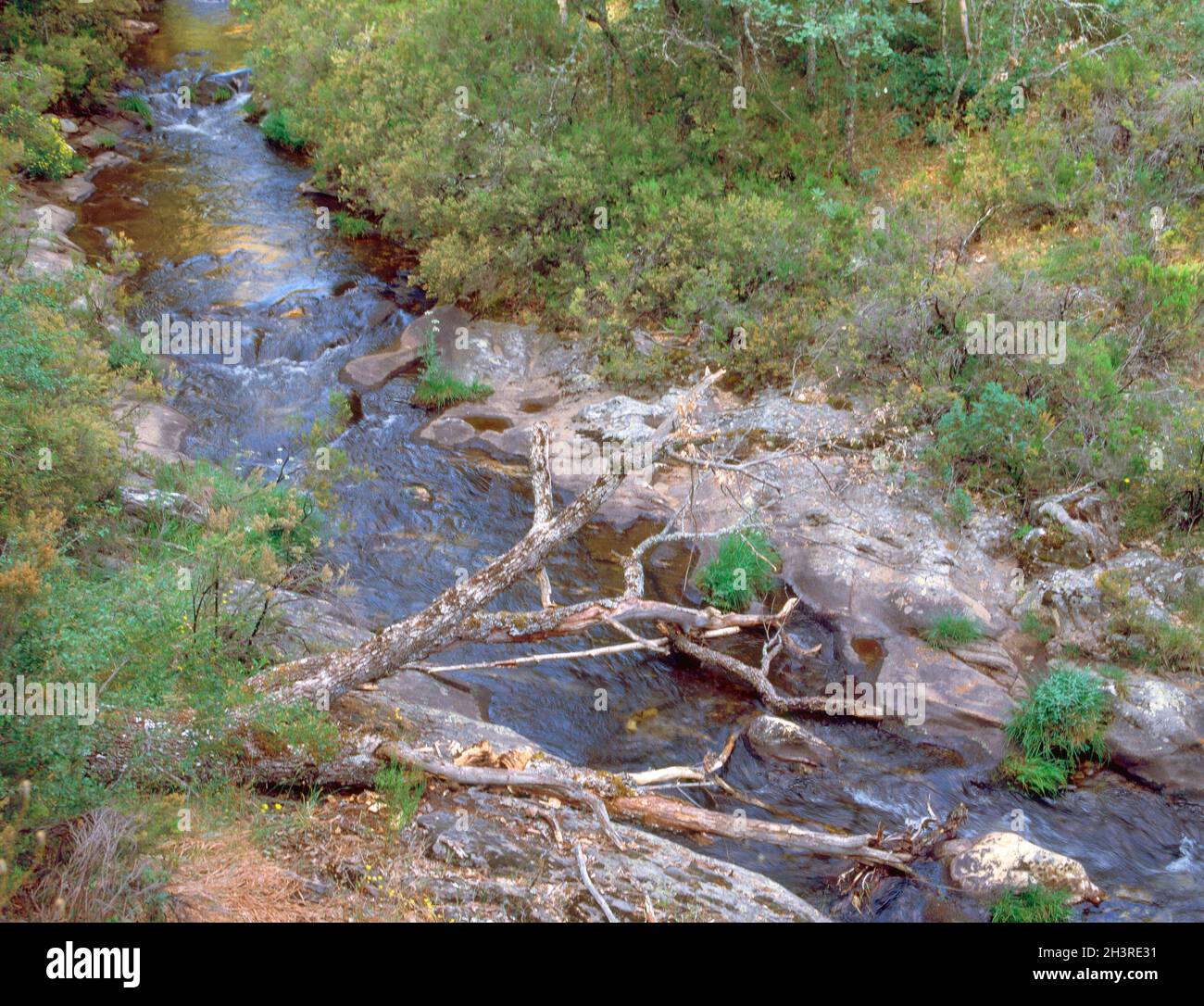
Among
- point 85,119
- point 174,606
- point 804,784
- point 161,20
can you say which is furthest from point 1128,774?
point 161,20

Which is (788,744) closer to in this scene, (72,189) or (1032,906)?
(1032,906)

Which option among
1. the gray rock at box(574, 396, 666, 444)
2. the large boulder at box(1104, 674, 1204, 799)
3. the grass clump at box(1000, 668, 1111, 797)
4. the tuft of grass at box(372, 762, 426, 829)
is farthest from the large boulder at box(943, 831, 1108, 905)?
the gray rock at box(574, 396, 666, 444)

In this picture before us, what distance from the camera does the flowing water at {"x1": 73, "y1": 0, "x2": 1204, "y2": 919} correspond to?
7488 millimetres

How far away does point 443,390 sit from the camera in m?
13.2

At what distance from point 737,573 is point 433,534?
11.3 feet

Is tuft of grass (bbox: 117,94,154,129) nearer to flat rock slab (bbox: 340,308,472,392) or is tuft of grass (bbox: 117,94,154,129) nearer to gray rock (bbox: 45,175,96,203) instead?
gray rock (bbox: 45,175,96,203)

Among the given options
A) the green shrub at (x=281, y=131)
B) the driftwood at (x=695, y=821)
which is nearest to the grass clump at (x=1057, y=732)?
the driftwood at (x=695, y=821)

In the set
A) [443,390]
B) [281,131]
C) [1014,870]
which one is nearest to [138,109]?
[281,131]

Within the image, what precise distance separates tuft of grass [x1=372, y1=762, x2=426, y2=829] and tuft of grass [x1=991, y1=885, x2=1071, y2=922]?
404cm

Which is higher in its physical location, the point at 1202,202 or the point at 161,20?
the point at 161,20

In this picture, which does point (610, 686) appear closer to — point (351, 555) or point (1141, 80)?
point (351, 555)

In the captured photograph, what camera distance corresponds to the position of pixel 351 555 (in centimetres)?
1017
